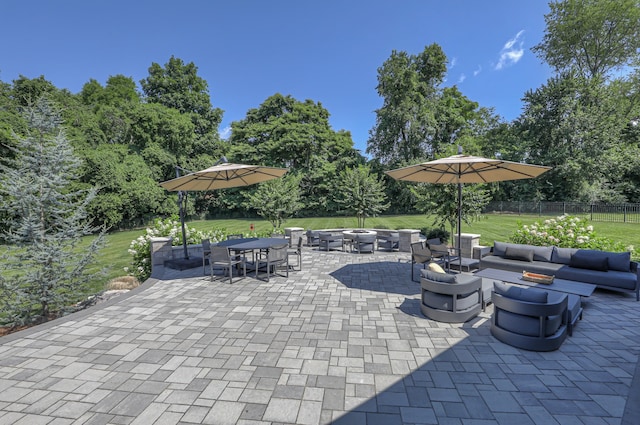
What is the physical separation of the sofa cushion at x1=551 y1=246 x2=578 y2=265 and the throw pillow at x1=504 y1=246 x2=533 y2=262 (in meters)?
0.44

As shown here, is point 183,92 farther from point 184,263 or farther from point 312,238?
point 184,263

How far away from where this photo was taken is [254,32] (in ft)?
51.8

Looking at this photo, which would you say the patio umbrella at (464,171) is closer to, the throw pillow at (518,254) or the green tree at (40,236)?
the throw pillow at (518,254)

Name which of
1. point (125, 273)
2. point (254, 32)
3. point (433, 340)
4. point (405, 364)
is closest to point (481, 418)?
point (405, 364)

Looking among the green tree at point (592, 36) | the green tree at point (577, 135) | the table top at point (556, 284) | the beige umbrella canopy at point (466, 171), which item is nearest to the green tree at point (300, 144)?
the green tree at point (577, 135)

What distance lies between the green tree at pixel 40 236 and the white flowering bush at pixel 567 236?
1098cm

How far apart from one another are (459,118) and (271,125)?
18.9 m

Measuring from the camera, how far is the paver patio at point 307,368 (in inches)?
98.3

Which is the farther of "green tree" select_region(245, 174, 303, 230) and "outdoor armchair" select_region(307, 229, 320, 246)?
"green tree" select_region(245, 174, 303, 230)

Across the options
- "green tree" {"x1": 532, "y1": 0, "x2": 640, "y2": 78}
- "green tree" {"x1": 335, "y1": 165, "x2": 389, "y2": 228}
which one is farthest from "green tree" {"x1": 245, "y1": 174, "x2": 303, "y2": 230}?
"green tree" {"x1": 532, "y1": 0, "x2": 640, "y2": 78}

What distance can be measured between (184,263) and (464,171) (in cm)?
768

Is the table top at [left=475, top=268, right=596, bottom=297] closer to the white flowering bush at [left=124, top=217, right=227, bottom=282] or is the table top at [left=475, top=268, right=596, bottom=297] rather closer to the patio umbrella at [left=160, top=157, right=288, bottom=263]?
the patio umbrella at [left=160, top=157, right=288, bottom=263]

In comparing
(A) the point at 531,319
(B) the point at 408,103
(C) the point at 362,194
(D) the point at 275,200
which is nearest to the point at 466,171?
(A) the point at 531,319

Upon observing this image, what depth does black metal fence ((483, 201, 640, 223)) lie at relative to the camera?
18020 mm
